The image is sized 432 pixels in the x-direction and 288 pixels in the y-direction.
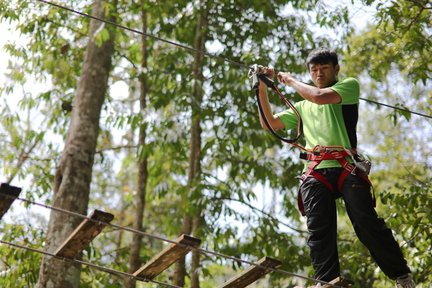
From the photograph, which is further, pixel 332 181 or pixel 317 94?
pixel 332 181

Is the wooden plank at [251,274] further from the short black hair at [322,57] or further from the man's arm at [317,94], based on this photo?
the short black hair at [322,57]

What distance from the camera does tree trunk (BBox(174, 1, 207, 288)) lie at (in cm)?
604

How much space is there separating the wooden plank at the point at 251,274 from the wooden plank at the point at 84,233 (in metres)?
0.71

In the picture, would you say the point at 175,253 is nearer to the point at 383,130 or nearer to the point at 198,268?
the point at 198,268

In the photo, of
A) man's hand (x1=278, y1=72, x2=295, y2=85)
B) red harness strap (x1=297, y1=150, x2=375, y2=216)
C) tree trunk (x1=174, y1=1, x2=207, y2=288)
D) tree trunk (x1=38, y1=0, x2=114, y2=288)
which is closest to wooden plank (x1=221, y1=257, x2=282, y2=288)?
red harness strap (x1=297, y1=150, x2=375, y2=216)

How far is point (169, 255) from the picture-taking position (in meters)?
3.50

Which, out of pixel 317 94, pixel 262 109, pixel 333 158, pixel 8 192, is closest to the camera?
pixel 8 192

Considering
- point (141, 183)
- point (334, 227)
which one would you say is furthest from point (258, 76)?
point (141, 183)

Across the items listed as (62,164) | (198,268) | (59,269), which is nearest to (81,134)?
(62,164)

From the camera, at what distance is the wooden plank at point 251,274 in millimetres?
3451

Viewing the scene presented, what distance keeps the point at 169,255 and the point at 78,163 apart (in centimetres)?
211

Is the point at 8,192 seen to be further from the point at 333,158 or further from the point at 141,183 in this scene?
the point at 141,183

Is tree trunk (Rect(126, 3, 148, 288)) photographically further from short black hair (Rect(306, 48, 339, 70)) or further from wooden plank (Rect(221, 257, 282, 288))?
short black hair (Rect(306, 48, 339, 70))

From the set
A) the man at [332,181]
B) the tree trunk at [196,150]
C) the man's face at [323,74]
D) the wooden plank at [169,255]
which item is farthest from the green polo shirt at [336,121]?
the tree trunk at [196,150]
